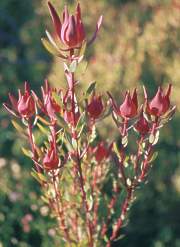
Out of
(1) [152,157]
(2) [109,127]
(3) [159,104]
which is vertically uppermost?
(2) [109,127]

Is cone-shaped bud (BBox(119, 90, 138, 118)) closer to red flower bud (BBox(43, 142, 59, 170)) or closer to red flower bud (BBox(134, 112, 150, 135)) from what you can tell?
red flower bud (BBox(134, 112, 150, 135))

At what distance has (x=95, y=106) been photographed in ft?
4.52

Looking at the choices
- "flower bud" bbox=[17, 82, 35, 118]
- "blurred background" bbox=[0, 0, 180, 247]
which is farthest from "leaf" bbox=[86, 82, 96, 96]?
"blurred background" bbox=[0, 0, 180, 247]

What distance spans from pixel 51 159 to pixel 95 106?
23 centimetres

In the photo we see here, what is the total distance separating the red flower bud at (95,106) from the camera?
4.50 feet

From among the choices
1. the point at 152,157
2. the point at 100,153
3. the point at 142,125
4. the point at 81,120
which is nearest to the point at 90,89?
the point at 81,120

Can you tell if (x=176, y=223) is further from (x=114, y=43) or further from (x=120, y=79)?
(x=114, y=43)

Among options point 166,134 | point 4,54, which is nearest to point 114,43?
point 166,134

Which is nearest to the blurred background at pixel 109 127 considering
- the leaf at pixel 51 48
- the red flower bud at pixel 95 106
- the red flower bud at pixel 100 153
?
the red flower bud at pixel 100 153

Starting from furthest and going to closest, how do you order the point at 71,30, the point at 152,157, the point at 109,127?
1. the point at 109,127
2. the point at 152,157
3. the point at 71,30

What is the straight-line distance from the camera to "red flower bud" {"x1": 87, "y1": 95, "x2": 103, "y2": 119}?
4.50 ft

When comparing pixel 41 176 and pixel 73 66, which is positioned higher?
pixel 73 66

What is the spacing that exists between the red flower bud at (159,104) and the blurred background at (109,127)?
1.89 metres

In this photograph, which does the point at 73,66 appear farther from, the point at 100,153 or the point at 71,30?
the point at 100,153
